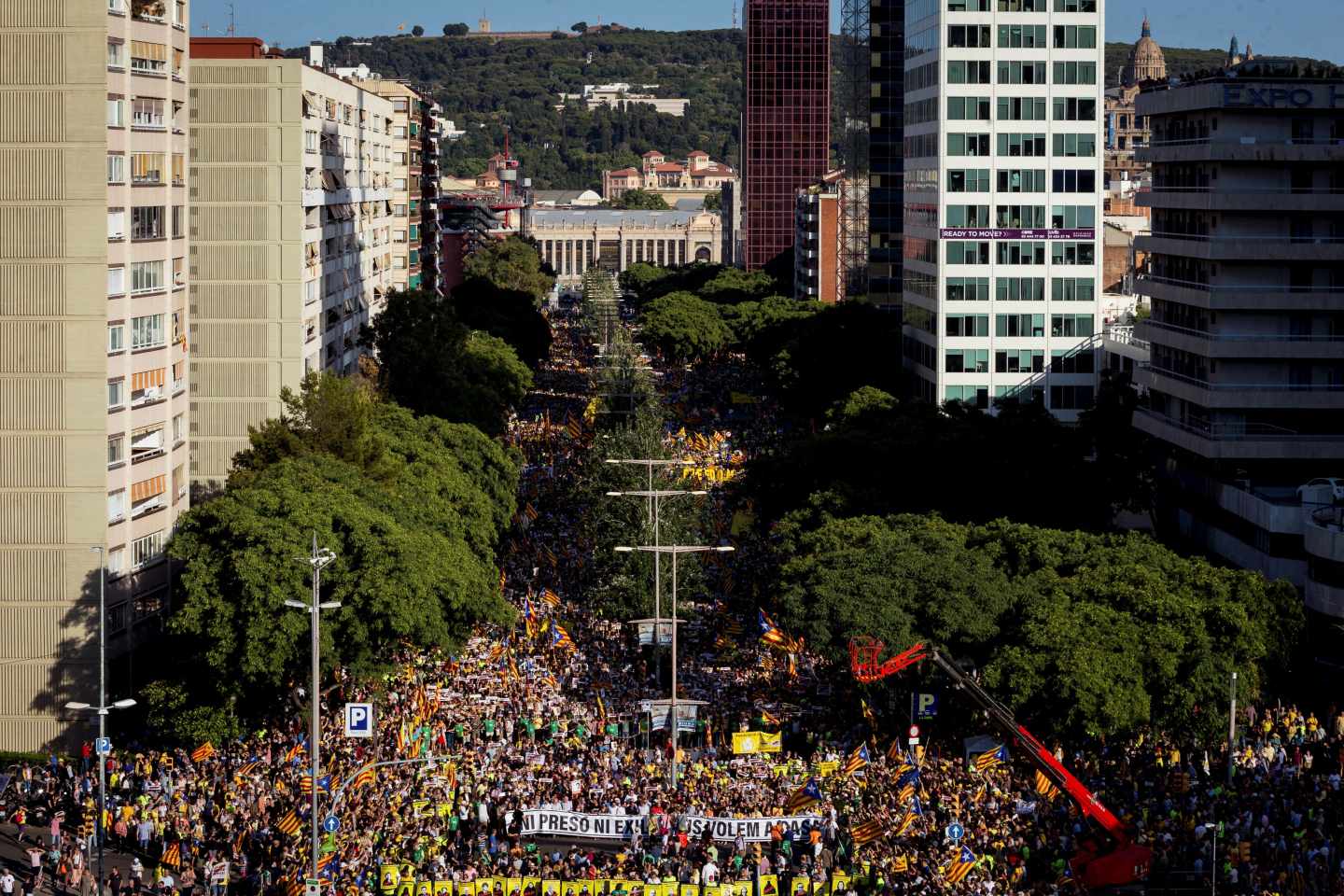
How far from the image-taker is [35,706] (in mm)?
65188

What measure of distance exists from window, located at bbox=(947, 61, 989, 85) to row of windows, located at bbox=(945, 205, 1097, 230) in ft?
21.2

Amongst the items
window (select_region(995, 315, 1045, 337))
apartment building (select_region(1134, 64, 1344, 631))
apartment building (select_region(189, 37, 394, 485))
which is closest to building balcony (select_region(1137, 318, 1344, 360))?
apartment building (select_region(1134, 64, 1344, 631))

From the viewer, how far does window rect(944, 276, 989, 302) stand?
11344 cm

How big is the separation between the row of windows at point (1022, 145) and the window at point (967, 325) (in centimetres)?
848

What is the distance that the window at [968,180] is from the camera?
4441 inches

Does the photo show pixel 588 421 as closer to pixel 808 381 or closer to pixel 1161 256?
pixel 808 381

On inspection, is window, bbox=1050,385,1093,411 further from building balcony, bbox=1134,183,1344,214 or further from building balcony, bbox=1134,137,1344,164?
Answer: building balcony, bbox=1134,137,1344,164

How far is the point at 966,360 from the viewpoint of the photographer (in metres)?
114

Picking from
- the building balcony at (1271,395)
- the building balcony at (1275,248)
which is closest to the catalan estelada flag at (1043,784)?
the building balcony at (1271,395)

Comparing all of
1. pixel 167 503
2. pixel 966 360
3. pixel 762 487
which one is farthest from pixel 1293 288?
pixel 167 503

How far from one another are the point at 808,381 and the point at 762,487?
42999 millimetres

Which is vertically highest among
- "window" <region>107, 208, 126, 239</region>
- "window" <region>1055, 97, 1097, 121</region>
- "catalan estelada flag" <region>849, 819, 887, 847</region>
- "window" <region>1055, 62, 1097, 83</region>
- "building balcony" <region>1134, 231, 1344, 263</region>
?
"window" <region>1055, 62, 1097, 83</region>

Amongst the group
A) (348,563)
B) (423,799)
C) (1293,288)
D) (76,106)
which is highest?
(76,106)

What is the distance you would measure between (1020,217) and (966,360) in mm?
7995
